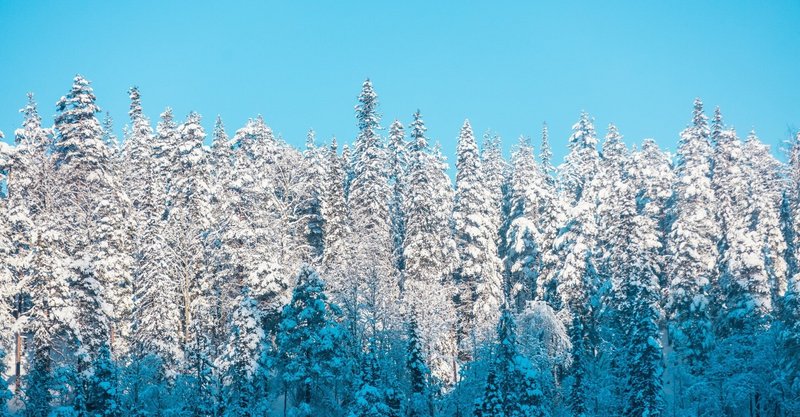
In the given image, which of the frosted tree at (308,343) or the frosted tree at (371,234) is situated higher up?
the frosted tree at (371,234)

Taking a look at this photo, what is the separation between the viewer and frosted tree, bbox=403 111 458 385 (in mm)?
47000

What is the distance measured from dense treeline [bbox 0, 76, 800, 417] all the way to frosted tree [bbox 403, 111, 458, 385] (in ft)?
0.66

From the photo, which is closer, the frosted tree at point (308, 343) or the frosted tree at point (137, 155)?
the frosted tree at point (308, 343)

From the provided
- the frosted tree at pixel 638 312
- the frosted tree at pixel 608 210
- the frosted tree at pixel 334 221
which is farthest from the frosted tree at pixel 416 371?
the frosted tree at pixel 608 210

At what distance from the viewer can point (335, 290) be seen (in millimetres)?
46625

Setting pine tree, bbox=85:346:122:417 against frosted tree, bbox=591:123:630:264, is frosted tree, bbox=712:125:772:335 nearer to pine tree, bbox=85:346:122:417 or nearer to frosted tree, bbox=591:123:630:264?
frosted tree, bbox=591:123:630:264

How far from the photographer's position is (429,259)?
172ft

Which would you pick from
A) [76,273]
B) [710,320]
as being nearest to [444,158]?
[710,320]

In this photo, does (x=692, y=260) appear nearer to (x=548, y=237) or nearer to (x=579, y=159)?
(x=548, y=237)

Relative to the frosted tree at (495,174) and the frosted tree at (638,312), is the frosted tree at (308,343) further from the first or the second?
the frosted tree at (495,174)

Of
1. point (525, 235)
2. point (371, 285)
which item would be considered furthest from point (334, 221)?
point (525, 235)

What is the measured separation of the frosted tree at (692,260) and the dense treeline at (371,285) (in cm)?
19

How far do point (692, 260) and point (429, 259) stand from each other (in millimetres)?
18107

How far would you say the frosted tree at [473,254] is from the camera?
5264 cm
